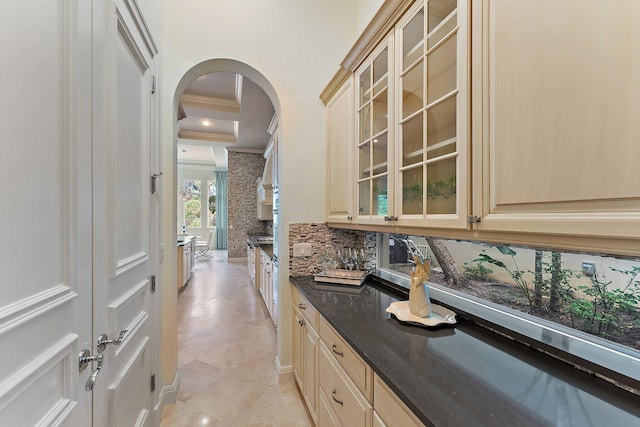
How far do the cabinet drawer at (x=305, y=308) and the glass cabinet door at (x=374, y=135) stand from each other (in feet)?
2.23

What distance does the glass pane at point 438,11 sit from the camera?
1.11 meters

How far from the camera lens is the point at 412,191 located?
1363 mm

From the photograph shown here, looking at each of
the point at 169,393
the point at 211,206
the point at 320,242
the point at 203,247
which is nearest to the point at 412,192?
the point at 320,242

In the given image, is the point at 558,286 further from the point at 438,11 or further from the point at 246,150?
the point at 246,150

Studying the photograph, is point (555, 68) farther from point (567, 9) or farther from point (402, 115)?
point (402, 115)

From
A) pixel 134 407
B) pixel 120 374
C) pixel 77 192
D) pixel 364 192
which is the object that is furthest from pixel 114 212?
pixel 364 192

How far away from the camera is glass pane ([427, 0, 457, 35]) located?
1.11 metres

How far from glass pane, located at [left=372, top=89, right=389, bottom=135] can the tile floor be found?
201cm

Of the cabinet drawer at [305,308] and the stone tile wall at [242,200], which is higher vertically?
the stone tile wall at [242,200]

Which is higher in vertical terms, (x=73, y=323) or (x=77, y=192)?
(x=77, y=192)

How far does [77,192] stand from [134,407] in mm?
1186

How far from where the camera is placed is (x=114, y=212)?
113cm

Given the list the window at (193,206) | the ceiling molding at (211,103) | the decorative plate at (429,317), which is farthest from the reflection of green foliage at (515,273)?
the window at (193,206)

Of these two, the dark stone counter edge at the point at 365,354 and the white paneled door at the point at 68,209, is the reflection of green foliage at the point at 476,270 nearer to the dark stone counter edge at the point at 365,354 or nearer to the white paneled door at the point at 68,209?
the dark stone counter edge at the point at 365,354
